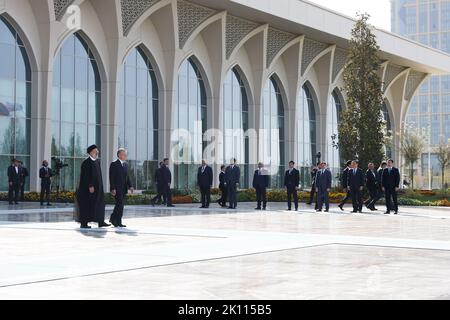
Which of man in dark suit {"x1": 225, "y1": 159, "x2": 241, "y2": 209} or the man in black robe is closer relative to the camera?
the man in black robe

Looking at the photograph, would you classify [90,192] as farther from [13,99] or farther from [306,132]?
[306,132]

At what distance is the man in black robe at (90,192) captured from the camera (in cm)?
1484

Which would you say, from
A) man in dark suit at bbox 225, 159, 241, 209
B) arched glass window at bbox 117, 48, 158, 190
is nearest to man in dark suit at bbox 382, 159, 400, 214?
man in dark suit at bbox 225, 159, 241, 209

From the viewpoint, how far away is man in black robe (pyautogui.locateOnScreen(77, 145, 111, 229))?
1484 cm

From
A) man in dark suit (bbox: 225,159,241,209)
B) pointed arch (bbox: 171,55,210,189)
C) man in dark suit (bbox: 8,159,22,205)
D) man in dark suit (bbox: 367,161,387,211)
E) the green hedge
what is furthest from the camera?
pointed arch (bbox: 171,55,210,189)

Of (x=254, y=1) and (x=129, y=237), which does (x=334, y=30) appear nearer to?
(x=254, y=1)

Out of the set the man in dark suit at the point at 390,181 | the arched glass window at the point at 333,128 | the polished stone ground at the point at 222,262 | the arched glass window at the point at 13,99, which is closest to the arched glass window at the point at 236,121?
the arched glass window at the point at 333,128

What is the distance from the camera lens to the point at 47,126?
98.5ft

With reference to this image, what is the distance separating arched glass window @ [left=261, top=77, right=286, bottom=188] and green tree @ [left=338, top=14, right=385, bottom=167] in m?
11.8

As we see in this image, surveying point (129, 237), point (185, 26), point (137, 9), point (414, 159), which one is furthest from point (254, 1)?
point (129, 237)

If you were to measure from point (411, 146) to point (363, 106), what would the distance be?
22.0 m

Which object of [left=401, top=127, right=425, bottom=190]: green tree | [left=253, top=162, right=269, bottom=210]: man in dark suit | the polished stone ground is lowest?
the polished stone ground

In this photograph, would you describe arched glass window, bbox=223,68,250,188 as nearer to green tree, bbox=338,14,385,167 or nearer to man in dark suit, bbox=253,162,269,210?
green tree, bbox=338,14,385,167

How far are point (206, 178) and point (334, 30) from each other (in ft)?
67.6
